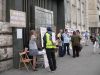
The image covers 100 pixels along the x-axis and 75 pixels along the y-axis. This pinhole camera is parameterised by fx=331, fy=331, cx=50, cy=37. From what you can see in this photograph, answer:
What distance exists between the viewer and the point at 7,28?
49.2 ft

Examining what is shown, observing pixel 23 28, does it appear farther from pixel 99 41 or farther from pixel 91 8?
pixel 91 8

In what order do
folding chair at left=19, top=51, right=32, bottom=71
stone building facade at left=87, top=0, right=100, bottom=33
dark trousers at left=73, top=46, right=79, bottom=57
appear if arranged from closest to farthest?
folding chair at left=19, top=51, right=32, bottom=71, dark trousers at left=73, top=46, right=79, bottom=57, stone building facade at left=87, top=0, right=100, bottom=33

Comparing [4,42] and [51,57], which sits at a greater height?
[4,42]

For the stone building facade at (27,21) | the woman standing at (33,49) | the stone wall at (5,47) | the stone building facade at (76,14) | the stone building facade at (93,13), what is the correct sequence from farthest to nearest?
1. the stone building facade at (93,13)
2. the stone building facade at (76,14)
3. the woman standing at (33,49)
4. the stone building facade at (27,21)
5. the stone wall at (5,47)

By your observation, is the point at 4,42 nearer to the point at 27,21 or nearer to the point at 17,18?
the point at 17,18

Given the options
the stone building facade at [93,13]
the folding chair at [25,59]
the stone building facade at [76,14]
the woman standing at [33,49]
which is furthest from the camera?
the stone building facade at [93,13]

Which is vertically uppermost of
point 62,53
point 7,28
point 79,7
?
point 79,7

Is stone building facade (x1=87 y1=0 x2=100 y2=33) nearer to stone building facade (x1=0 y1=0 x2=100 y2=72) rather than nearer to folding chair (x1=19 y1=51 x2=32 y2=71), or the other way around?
stone building facade (x1=0 y1=0 x2=100 y2=72)

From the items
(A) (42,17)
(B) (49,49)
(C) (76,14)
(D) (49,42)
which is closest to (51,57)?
(B) (49,49)

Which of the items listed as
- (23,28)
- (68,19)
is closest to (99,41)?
(68,19)

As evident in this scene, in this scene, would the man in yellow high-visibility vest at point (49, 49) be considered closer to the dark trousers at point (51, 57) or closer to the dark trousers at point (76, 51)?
the dark trousers at point (51, 57)

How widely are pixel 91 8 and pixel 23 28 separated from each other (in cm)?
4663

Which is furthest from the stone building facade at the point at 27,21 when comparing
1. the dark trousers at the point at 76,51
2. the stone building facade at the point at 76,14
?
the stone building facade at the point at 76,14

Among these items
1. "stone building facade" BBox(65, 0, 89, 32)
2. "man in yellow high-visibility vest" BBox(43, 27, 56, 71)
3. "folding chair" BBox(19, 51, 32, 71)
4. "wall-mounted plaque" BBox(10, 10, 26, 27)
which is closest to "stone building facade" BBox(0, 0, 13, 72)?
"wall-mounted plaque" BBox(10, 10, 26, 27)
